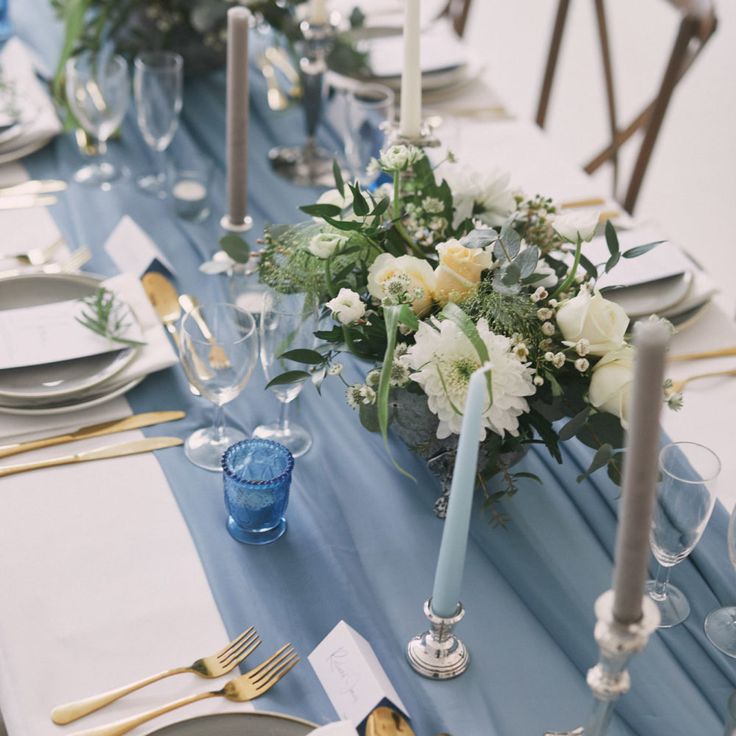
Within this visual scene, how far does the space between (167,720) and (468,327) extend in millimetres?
487

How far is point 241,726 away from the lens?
1.00 m

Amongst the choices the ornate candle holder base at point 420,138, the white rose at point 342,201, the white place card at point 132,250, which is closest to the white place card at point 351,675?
the white rose at point 342,201

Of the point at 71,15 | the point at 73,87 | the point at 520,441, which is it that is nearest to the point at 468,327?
the point at 520,441

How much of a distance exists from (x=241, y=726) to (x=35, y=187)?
1.20 meters

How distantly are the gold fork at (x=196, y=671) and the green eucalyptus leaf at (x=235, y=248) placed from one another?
1.72ft

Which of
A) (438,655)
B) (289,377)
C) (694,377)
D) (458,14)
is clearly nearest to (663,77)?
(458,14)

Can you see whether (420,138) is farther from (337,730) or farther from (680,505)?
(337,730)

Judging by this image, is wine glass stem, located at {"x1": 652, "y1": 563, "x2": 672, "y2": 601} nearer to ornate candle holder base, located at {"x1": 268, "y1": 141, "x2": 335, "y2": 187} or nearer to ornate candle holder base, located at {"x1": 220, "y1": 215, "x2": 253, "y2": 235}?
ornate candle holder base, located at {"x1": 220, "y1": 215, "x2": 253, "y2": 235}

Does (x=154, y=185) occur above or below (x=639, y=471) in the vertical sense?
below

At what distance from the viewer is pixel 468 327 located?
1.03 metres

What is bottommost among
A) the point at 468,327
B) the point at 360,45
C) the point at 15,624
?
the point at 15,624

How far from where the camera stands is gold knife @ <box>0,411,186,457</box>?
4.34 feet

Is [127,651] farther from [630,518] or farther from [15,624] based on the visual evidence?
[630,518]

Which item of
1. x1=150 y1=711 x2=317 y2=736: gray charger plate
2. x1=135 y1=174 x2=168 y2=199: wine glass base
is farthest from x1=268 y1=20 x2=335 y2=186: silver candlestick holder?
x1=150 y1=711 x2=317 y2=736: gray charger plate
